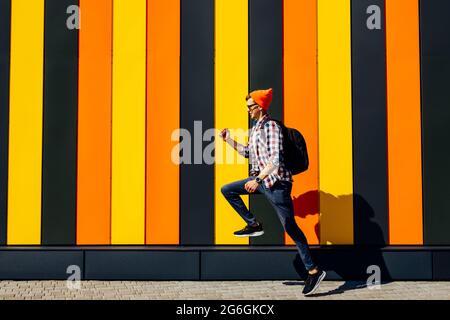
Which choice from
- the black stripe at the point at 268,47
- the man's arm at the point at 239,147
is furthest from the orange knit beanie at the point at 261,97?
the black stripe at the point at 268,47

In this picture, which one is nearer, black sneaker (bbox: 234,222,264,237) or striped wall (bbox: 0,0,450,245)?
black sneaker (bbox: 234,222,264,237)

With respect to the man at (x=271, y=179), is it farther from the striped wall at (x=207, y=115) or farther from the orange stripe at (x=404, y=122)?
the orange stripe at (x=404, y=122)

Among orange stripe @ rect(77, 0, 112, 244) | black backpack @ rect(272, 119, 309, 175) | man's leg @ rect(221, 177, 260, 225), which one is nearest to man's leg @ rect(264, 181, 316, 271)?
black backpack @ rect(272, 119, 309, 175)

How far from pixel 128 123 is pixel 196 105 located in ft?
2.74

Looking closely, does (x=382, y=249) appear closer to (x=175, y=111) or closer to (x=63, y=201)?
(x=175, y=111)

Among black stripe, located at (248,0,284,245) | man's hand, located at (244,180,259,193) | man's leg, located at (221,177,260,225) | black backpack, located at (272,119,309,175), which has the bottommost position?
man's leg, located at (221,177,260,225)

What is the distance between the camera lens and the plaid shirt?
263 inches

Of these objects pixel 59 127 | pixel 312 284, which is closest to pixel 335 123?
pixel 312 284

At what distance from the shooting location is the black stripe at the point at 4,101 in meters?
7.64

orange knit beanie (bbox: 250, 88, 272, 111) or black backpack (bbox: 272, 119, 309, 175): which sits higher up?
orange knit beanie (bbox: 250, 88, 272, 111)

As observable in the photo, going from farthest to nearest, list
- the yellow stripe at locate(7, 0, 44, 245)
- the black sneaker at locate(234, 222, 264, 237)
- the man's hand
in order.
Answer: the yellow stripe at locate(7, 0, 44, 245) < the black sneaker at locate(234, 222, 264, 237) < the man's hand

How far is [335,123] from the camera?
7.70 m

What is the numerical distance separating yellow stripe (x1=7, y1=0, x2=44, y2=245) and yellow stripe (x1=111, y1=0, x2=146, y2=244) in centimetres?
89

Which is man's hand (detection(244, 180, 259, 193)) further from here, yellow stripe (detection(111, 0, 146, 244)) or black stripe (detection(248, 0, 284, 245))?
yellow stripe (detection(111, 0, 146, 244))
